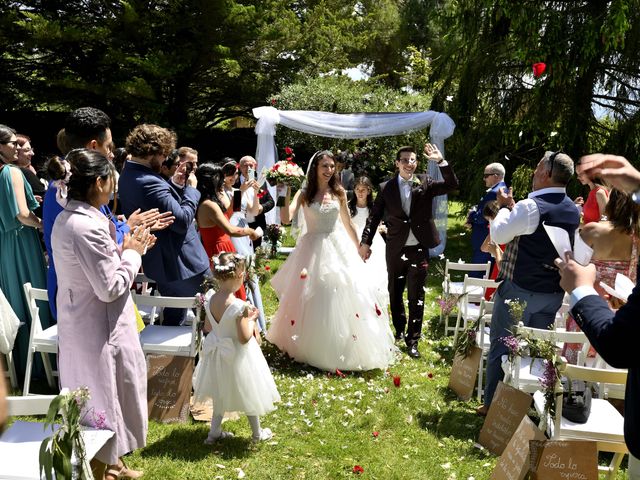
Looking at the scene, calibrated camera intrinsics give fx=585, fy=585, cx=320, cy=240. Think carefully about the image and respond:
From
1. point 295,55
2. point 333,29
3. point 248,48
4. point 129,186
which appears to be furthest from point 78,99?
point 129,186

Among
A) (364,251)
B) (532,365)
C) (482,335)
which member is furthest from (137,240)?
(364,251)

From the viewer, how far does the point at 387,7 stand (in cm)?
2694

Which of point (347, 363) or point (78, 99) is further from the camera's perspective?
point (78, 99)

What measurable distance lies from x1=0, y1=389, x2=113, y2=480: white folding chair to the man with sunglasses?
284 centimetres

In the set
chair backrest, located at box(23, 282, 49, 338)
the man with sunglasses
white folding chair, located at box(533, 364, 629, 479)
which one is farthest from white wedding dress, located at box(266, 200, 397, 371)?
white folding chair, located at box(533, 364, 629, 479)

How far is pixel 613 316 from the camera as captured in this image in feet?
6.97

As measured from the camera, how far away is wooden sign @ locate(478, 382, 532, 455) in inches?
156

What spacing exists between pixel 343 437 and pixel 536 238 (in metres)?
2.09

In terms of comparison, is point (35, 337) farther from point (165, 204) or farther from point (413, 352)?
point (413, 352)

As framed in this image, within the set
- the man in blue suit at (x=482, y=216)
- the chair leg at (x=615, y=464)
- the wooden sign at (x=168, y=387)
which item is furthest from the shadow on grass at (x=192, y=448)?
the man in blue suit at (x=482, y=216)

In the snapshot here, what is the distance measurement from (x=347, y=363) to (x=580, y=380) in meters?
2.61

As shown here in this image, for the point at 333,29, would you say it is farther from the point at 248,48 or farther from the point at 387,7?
the point at 387,7

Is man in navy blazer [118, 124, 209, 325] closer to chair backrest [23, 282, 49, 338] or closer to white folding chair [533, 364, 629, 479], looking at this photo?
chair backrest [23, 282, 49, 338]

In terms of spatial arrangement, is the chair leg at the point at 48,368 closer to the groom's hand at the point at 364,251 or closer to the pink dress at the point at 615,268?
the groom's hand at the point at 364,251
